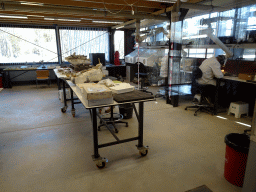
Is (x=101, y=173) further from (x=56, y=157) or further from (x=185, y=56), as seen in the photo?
(x=185, y=56)

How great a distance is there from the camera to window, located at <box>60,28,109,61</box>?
27.1 feet

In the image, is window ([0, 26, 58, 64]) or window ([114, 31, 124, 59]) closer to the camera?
window ([0, 26, 58, 64])

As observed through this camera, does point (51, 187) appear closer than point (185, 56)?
Yes

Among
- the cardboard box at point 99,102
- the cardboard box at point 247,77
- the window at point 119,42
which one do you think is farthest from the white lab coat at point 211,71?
the window at point 119,42

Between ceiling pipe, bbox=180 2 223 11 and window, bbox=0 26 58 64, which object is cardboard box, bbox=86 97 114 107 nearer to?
ceiling pipe, bbox=180 2 223 11

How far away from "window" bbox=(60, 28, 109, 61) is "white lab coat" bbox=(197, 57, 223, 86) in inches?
237

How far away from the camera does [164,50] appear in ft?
21.8

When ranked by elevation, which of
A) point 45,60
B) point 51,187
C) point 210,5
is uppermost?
point 210,5

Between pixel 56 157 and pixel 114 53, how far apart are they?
7165 mm

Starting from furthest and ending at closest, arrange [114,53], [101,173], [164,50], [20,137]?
[114,53], [164,50], [20,137], [101,173]

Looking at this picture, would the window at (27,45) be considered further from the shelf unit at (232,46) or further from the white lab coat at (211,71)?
the white lab coat at (211,71)

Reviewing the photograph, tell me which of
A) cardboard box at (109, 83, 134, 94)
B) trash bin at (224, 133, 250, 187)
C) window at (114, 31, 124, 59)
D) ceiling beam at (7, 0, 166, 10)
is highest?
ceiling beam at (7, 0, 166, 10)

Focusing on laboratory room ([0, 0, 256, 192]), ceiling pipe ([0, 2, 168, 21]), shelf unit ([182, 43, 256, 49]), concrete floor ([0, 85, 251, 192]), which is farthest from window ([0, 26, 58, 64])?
shelf unit ([182, 43, 256, 49])

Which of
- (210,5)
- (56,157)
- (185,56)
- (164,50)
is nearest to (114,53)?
(164,50)
